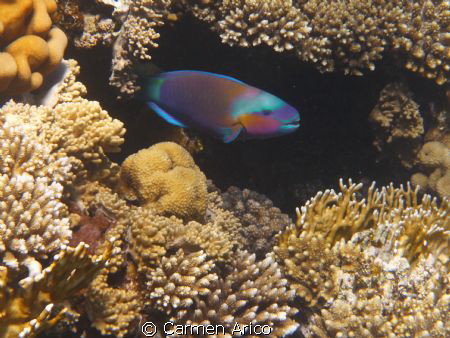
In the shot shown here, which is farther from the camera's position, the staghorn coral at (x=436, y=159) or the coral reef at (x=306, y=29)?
the staghorn coral at (x=436, y=159)

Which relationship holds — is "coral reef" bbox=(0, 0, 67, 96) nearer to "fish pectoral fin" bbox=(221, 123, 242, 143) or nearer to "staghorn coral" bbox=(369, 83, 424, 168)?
"fish pectoral fin" bbox=(221, 123, 242, 143)

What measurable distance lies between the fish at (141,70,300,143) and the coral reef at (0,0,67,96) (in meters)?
0.92

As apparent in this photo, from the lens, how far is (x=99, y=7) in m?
3.79

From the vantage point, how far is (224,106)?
3494mm

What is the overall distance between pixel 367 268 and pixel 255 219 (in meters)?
1.37

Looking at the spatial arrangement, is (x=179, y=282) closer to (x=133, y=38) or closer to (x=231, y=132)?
(x=231, y=132)

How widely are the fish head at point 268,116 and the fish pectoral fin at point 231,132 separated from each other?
52 millimetres

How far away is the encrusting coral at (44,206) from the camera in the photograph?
2.12 meters

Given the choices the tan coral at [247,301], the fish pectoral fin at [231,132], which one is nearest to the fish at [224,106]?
the fish pectoral fin at [231,132]

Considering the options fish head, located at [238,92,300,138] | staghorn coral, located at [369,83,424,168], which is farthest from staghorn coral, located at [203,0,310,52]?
staghorn coral, located at [369,83,424,168]

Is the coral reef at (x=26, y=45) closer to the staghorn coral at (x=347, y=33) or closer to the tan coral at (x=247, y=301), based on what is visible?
the tan coral at (x=247, y=301)

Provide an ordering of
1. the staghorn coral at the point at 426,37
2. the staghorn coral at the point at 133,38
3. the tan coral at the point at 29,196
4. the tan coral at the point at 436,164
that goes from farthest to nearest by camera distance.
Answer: the tan coral at the point at 436,164
the staghorn coral at the point at 426,37
the staghorn coral at the point at 133,38
the tan coral at the point at 29,196

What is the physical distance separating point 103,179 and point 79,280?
4.08 feet

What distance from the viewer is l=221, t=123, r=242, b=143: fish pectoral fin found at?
352 cm
